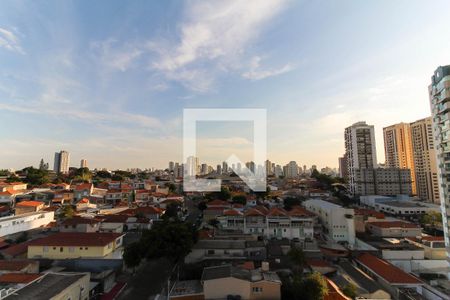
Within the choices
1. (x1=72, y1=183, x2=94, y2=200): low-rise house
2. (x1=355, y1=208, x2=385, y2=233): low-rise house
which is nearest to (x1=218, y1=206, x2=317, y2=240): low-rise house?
(x1=355, y1=208, x2=385, y2=233): low-rise house

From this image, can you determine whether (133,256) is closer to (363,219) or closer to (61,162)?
(363,219)

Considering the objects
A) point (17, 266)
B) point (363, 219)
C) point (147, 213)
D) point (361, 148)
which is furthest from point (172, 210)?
point (361, 148)

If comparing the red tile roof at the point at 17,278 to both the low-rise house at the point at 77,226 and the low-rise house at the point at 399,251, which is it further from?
the low-rise house at the point at 399,251

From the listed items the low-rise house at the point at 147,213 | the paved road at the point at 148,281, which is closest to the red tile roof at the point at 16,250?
the paved road at the point at 148,281

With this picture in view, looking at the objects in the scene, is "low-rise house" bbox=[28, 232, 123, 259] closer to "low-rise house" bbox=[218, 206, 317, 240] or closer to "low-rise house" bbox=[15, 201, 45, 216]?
"low-rise house" bbox=[218, 206, 317, 240]

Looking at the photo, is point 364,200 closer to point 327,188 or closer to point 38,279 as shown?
point 327,188

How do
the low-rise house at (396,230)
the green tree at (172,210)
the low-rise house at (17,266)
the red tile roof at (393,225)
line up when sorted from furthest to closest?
the green tree at (172,210), the red tile roof at (393,225), the low-rise house at (396,230), the low-rise house at (17,266)
